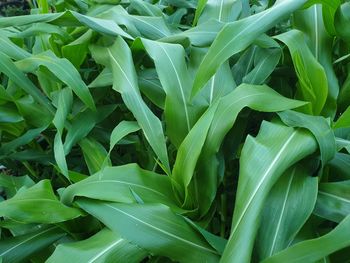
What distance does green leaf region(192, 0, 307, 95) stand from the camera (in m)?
0.65

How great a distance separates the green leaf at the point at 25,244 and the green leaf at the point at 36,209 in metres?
0.06

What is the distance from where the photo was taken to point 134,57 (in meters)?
0.83

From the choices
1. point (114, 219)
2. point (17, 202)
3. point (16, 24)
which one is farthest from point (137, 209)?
point (16, 24)

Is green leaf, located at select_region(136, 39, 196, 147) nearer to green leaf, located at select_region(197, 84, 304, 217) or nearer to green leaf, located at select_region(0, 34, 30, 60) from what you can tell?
green leaf, located at select_region(197, 84, 304, 217)

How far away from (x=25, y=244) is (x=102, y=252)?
0.53 ft

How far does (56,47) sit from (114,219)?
Answer: 1.63 feet

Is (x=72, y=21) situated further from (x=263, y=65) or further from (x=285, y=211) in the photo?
(x=285, y=211)

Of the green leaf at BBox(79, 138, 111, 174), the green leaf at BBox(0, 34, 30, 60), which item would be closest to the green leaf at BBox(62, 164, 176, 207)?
the green leaf at BBox(79, 138, 111, 174)

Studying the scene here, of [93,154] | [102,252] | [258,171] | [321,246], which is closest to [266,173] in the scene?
[258,171]

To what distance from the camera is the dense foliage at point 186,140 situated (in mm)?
551

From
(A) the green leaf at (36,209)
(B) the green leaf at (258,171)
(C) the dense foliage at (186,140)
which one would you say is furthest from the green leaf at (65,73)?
(B) the green leaf at (258,171)

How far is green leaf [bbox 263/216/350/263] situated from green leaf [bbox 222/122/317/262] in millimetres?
47

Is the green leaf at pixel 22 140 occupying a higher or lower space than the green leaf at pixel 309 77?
lower

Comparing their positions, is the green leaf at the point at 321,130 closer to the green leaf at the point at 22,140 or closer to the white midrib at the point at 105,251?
the white midrib at the point at 105,251
